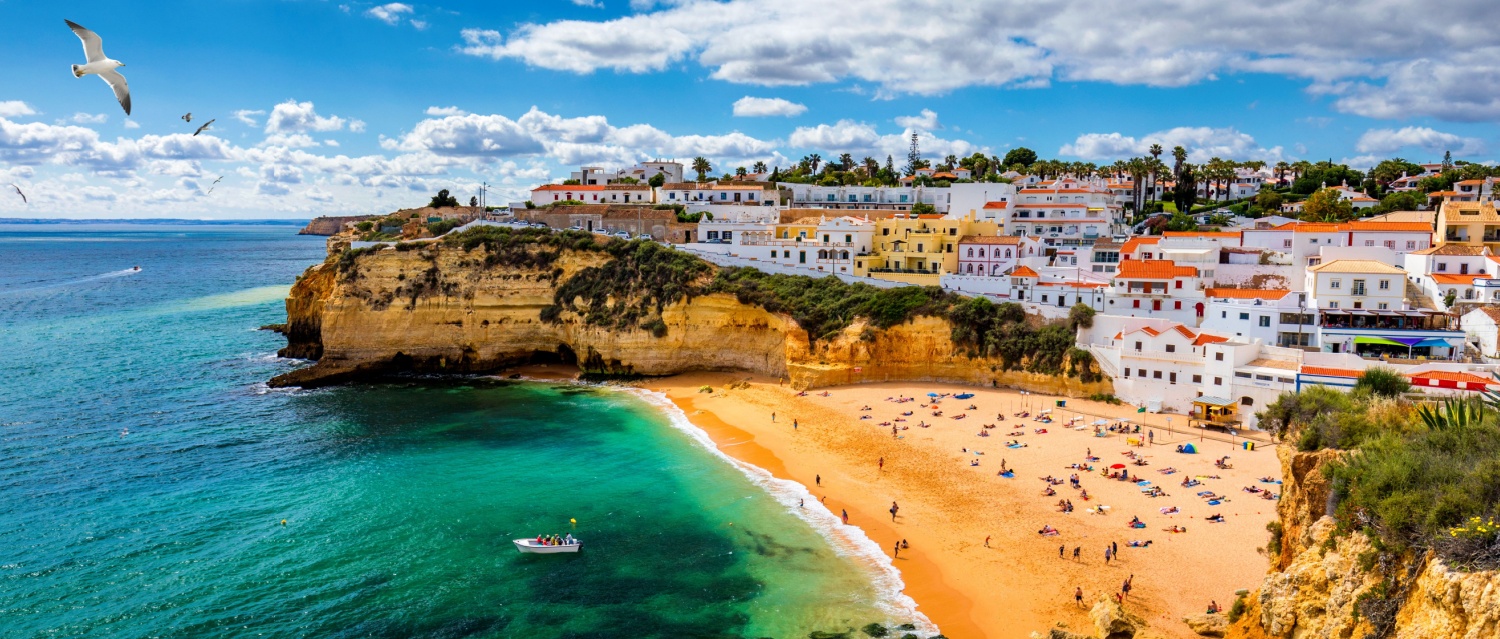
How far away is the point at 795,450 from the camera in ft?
121

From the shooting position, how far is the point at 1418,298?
141 ft

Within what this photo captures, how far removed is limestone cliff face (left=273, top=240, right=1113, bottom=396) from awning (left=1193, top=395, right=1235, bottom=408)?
48.9 ft

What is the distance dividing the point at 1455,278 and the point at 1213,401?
1665 centimetres

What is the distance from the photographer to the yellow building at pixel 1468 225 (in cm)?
4847

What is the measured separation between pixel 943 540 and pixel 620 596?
1082cm

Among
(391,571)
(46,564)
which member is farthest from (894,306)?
(46,564)

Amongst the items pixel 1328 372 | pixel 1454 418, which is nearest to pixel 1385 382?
pixel 1328 372

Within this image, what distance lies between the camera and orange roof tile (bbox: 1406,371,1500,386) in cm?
3325

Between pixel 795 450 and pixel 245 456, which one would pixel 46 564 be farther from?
pixel 795 450

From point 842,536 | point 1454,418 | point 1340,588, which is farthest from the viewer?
point 842,536

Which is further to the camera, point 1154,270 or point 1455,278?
point 1154,270

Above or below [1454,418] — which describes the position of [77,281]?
above

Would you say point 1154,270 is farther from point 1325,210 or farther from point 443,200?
point 443,200

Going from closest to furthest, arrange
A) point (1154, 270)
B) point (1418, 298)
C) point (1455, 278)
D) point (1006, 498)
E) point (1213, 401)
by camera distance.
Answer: point (1006, 498)
point (1213, 401)
point (1455, 278)
point (1418, 298)
point (1154, 270)
